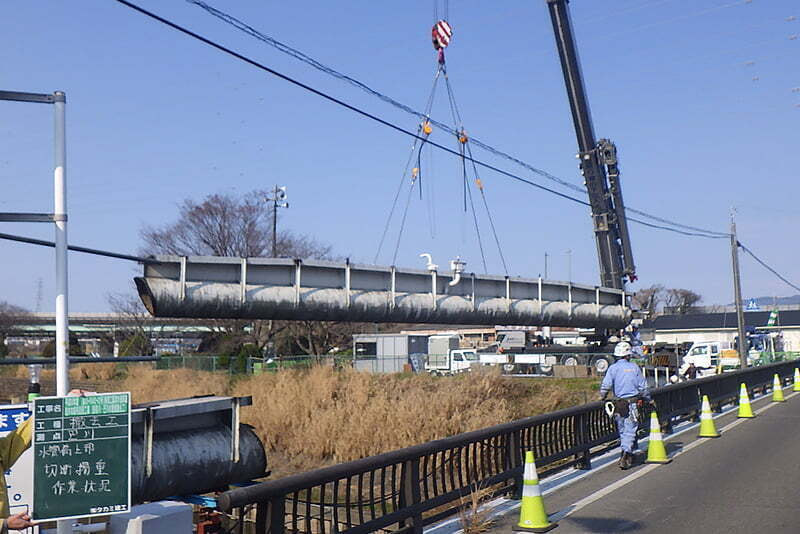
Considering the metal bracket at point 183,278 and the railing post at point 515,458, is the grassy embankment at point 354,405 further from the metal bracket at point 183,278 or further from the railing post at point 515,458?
the railing post at point 515,458

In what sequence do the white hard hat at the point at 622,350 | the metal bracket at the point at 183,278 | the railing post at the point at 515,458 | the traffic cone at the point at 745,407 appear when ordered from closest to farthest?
the railing post at the point at 515,458 → the white hard hat at the point at 622,350 → the traffic cone at the point at 745,407 → the metal bracket at the point at 183,278

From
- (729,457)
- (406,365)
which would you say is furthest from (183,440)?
(406,365)

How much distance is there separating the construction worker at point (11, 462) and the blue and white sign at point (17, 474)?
2.55 feet

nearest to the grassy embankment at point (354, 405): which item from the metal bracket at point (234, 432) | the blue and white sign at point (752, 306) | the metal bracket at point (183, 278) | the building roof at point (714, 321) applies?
the metal bracket at point (183, 278)

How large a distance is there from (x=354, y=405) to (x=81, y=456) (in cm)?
2142

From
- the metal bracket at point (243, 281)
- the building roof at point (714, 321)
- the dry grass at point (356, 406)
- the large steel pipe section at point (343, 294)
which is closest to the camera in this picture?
the large steel pipe section at point (343, 294)

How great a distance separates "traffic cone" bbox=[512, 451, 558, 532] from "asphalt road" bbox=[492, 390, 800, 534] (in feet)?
0.82

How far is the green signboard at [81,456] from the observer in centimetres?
518

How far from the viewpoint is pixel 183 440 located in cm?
1003

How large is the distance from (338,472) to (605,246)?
3646 centimetres

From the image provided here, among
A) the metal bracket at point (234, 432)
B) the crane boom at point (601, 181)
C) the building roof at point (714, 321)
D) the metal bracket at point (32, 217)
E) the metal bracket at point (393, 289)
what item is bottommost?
the metal bracket at point (234, 432)

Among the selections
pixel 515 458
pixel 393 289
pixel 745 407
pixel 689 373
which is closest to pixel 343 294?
pixel 393 289

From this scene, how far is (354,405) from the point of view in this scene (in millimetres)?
26484

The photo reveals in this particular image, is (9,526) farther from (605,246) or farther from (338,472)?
(605,246)
